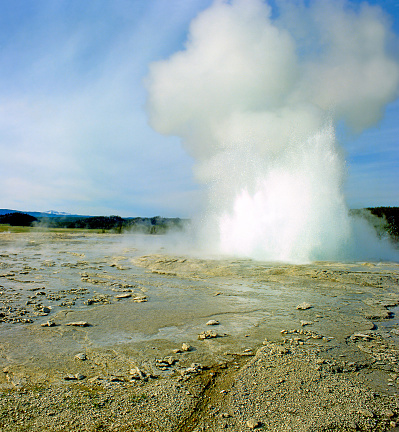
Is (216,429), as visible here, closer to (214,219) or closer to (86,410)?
(86,410)

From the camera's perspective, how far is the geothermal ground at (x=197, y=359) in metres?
3.17

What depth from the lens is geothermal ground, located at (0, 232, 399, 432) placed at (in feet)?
10.4

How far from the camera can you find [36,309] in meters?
7.21

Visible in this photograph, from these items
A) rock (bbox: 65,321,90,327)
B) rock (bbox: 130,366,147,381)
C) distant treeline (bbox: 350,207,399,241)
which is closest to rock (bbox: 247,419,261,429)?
rock (bbox: 130,366,147,381)

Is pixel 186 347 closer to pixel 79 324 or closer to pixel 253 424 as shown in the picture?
pixel 253 424

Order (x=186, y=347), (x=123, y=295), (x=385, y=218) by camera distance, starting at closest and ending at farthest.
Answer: (x=186, y=347) < (x=123, y=295) < (x=385, y=218)

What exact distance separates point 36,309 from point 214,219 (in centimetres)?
1669

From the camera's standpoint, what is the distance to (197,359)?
462cm

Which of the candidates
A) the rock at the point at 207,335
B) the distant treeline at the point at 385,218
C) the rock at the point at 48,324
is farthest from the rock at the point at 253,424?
the distant treeline at the point at 385,218

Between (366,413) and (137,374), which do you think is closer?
(366,413)

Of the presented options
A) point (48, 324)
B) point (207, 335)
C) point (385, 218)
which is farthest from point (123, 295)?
point (385, 218)

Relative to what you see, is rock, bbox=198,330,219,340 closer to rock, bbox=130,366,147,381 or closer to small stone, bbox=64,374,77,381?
rock, bbox=130,366,147,381

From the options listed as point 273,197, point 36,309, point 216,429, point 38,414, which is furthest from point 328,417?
point 273,197

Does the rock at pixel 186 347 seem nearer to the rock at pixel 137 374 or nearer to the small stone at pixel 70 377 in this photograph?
the rock at pixel 137 374
